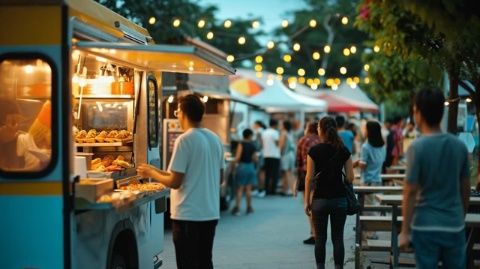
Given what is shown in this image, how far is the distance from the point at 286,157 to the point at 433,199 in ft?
54.4

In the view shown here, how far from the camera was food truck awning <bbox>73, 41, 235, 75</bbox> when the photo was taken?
6230 mm

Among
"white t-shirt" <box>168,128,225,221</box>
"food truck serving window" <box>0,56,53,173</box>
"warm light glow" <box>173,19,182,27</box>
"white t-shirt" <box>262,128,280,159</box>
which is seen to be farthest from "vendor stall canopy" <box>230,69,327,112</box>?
"food truck serving window" <box>0,56,53,173</box>

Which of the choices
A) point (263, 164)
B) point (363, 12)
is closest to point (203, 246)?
point (363, 12)

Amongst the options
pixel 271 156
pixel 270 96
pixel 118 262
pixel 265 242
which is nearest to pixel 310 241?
pixel 265 242

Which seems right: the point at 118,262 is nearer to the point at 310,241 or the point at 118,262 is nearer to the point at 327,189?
the point at 327,189

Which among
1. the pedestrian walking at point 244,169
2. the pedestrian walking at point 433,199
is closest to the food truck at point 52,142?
the pedestrian walking at point 433,199

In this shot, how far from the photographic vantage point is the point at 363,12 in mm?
9328

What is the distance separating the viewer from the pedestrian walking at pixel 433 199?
5672 mm

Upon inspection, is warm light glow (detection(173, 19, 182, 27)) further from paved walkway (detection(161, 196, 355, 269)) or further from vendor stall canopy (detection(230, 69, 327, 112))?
vendor stall canopy (detection(230, 69, 327, 112))

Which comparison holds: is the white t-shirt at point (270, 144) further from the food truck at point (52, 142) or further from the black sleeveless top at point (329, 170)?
the food truck at point (52, 142)

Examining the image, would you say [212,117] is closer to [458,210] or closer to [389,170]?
[389,170]

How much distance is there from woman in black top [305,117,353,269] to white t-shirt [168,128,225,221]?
2.15 m

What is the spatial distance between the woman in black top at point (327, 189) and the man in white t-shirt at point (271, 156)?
12.5m

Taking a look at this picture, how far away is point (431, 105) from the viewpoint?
5758 millimetres
